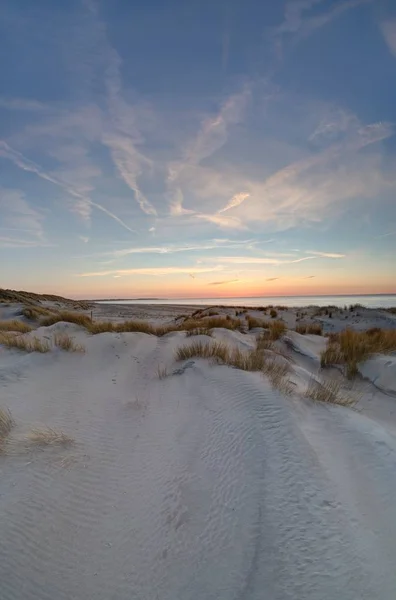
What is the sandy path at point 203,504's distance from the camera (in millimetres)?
1533

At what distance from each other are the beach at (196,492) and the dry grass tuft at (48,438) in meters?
0.02

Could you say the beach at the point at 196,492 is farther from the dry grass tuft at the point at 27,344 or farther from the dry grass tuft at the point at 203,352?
the dry grass tuft at the point at 27,344

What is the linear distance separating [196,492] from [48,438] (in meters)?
1.33

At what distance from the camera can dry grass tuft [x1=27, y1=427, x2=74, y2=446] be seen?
2611mm

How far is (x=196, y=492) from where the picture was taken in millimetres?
2160

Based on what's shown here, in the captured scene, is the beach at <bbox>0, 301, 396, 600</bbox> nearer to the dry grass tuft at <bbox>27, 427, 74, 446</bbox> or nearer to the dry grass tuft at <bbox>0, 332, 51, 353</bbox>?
the dry grass tuft at <bbox>27, 427, 74, 446</bbox>

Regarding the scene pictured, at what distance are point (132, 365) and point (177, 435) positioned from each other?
2.71 m

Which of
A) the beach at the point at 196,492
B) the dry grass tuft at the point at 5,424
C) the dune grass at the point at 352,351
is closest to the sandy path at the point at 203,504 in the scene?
the beach at the point at 196,492

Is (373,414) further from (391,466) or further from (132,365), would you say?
(132,365)

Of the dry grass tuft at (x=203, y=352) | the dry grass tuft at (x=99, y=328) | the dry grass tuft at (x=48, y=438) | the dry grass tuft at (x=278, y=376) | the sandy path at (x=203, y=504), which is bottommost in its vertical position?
the sandy path at (x=203, y=504)

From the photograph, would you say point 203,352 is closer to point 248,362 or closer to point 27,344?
point 248,362

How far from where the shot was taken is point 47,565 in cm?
165

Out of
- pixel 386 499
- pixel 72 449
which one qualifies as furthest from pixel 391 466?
pixel 72 449

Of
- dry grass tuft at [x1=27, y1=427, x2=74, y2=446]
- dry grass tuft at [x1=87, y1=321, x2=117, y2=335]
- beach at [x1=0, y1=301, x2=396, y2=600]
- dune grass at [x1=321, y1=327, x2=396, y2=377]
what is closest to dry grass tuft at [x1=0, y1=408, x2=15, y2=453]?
beach at [x1=0, y1=301, x2=396, y2=600]
